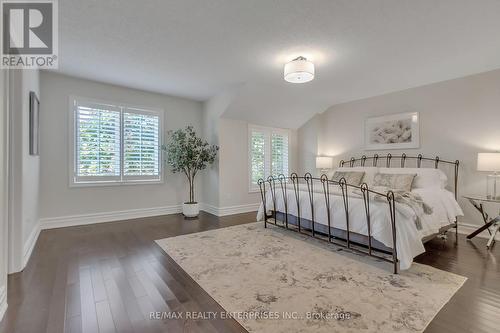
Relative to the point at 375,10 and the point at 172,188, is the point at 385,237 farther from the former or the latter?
the point at 172,188

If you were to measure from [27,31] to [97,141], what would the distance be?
7.05ft

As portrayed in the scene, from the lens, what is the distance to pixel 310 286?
7.45ft

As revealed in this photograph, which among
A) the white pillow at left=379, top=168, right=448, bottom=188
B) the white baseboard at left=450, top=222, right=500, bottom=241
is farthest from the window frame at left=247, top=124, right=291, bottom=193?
the white baseboard at left=450, top=222, right=500, bottom=241

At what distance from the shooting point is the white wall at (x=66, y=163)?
161 inches

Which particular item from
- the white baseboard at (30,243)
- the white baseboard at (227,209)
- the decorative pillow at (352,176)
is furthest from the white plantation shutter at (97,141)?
the decorative pillow at (352,176)

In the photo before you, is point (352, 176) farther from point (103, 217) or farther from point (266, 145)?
point (103, 217)

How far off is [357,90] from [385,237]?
11.1ft

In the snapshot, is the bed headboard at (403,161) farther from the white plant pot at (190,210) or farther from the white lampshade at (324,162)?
the white plant pot at (190,210)

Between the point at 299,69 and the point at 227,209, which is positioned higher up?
the point at 299,69

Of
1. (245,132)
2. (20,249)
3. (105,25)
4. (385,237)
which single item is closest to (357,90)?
(245,132)

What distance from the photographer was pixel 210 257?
297 cm

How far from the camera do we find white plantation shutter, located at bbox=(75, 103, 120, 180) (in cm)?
437

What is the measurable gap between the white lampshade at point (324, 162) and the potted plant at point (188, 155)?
2.52 m

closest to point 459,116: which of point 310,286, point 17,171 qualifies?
point 310,286
